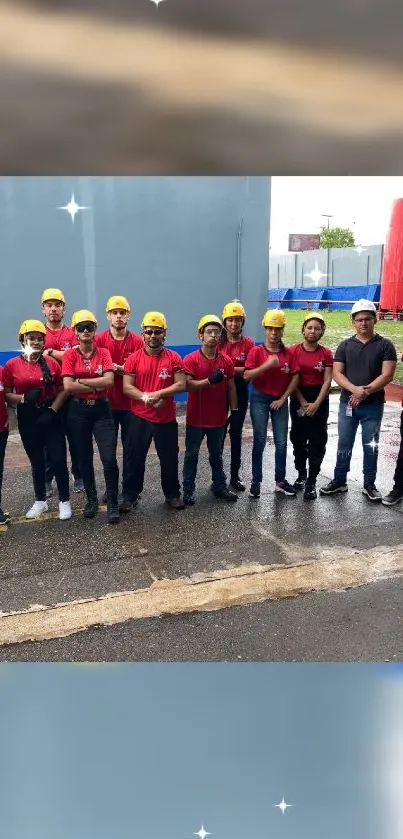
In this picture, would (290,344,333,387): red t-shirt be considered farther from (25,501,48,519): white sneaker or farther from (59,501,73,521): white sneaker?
(25,501,48,519): white sneaker

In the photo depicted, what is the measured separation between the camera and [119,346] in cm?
496

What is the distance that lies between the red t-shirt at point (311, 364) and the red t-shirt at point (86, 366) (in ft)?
5.33

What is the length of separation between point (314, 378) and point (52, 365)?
217 cm

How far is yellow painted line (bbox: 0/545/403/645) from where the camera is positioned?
3.18 meters

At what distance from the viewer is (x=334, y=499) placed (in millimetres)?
5078

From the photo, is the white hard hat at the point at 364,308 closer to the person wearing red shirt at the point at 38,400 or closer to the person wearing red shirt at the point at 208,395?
the person wearing red shirt at the point at 208,395

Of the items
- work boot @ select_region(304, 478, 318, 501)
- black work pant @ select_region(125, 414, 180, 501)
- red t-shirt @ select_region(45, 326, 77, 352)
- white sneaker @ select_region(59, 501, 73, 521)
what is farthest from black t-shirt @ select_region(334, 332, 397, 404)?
white sneaker @ select_region(59, 501, 73, 521)

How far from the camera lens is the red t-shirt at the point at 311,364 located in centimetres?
498

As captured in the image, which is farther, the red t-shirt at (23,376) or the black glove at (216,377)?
the black glove at (216,377)

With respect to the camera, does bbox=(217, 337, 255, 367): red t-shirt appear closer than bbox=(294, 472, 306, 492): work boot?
Yes

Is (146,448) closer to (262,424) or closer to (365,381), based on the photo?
(262,424)
